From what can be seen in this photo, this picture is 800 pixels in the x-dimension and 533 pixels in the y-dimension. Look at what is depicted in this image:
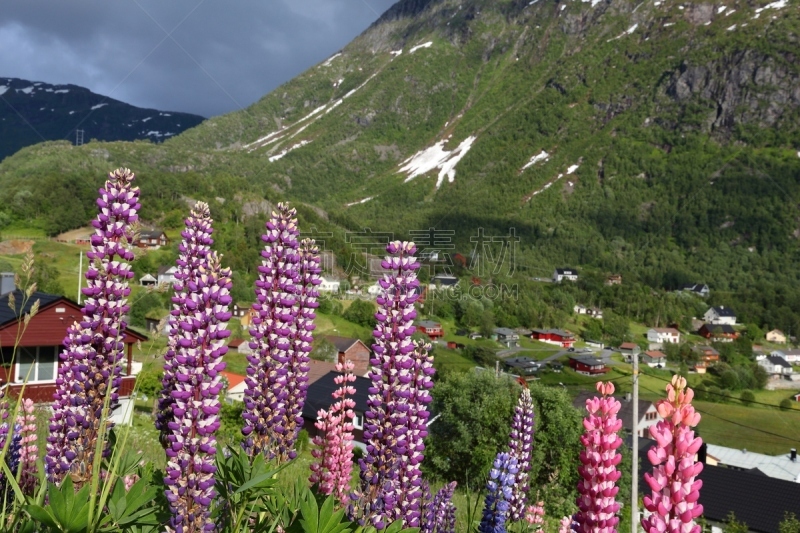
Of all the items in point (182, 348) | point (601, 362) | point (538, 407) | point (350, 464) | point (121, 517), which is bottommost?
point (601, 362)

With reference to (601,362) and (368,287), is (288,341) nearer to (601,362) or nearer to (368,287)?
(601,362)

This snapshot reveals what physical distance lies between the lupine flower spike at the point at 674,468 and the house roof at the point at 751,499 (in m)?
39.9

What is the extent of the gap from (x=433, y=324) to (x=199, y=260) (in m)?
107

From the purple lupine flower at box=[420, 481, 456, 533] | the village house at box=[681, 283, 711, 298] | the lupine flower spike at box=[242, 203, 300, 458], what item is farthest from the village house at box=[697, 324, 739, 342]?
the lupine flower spike at box=[242, 203, 300, 458]

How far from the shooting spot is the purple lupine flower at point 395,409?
415cm

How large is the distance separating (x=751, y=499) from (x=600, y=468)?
4371cm

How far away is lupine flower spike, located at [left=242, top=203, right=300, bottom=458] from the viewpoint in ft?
14.3

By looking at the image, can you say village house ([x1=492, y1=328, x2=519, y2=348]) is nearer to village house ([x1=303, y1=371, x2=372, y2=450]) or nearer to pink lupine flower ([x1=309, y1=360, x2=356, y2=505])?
village house ([x1=303, y1=371, x2=372, y2=450])

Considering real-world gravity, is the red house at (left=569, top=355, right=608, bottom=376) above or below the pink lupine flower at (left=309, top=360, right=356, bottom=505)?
below

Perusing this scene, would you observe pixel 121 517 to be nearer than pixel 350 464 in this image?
Yes

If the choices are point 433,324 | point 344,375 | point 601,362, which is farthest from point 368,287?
point 344,375

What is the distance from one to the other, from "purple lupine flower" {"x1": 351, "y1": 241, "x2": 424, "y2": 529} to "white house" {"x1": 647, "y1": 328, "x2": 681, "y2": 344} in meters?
146

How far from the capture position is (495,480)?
172 inches

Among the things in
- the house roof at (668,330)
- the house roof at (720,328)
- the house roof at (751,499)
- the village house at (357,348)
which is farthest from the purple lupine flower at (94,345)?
the house roof at (720,328)
